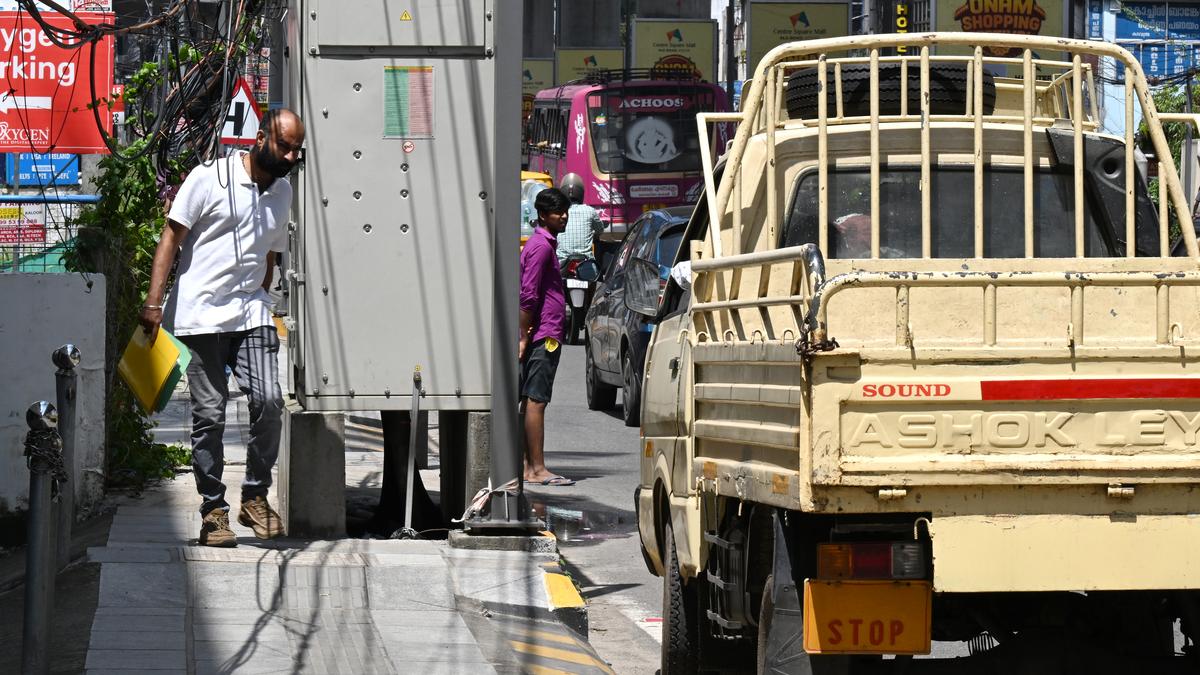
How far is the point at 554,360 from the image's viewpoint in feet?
39.1

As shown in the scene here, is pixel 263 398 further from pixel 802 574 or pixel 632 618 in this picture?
pixel 802 574

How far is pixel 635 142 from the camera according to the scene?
1254 inches

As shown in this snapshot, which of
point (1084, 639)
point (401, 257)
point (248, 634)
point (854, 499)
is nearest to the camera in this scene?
point (854, 499)

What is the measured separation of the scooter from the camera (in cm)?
1358

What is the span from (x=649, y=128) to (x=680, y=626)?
2602 cm

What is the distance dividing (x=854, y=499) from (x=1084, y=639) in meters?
1.12

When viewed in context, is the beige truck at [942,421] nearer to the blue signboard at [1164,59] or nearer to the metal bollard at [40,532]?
the metal bollard at [40,532]

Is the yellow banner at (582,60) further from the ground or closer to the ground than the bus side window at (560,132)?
further from the ground

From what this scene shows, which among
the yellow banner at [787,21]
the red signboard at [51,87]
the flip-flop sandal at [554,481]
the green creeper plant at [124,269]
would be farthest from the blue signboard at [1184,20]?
the green creeper plant at [124,269]

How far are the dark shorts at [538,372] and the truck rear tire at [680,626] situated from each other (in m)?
5.41

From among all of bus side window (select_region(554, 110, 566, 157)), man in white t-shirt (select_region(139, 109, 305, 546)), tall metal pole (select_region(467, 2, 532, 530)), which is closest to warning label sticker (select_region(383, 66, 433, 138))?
tall metal pole (select_region(467, 2, 532, 530))

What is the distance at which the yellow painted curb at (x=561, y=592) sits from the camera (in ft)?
24.4

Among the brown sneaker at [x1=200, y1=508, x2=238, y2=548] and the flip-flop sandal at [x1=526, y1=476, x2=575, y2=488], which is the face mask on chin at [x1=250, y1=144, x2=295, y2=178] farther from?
the flip-flop sandal at [x1=526, y1=476, x2=575, y2=488]

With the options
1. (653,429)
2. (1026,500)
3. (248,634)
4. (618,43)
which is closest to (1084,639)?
(1026,500)
